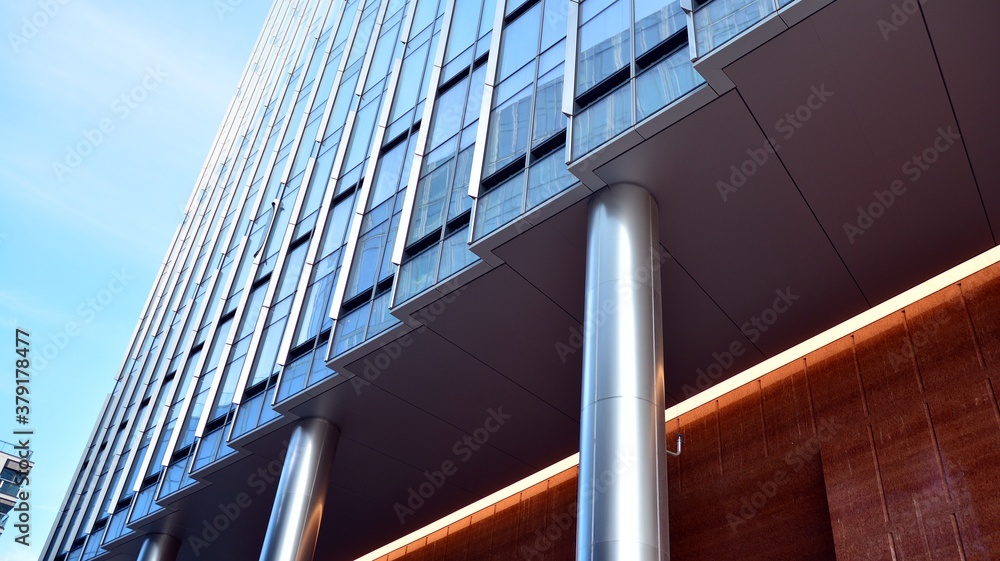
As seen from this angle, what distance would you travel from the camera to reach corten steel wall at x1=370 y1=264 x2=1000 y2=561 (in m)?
13.2

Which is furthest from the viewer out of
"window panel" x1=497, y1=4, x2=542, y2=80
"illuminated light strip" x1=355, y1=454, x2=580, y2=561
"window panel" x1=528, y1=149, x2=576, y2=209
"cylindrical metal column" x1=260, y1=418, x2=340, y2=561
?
"illuminated light strip" x1=355, y1=454, x2=580, y2=561

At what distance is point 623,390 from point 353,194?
12438 millimetres

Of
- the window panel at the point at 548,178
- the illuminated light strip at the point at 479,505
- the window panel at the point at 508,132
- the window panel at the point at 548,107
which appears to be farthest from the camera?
the illuminated light strip at the point at 479,505

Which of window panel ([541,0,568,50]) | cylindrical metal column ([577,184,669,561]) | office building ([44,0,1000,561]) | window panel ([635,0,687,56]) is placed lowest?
cylindrical metal column ([577,184,669,561])

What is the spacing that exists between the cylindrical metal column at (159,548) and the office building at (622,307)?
0.28 feet

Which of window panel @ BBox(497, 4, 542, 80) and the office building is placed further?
window panel @ BBox(497, 4, 542, 80)

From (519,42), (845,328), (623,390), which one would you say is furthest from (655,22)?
(845,328)

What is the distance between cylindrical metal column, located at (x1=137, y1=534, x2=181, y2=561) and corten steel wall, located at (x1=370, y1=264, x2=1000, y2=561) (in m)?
15.0

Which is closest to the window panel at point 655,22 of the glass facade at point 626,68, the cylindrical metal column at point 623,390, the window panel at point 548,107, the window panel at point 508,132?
the glass facade at point 626,68

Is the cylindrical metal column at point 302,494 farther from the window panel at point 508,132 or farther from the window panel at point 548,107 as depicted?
the window panel at point 548,107

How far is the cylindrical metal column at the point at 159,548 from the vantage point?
23.2 m

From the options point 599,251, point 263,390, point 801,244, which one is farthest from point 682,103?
point 263,390

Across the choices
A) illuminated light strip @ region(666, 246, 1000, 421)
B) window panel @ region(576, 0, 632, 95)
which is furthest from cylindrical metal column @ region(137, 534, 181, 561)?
window panel @ region(576, 0, 632, 95)

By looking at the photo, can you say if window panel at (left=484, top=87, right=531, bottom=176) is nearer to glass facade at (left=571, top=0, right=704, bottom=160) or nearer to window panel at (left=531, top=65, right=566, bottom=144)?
window panel at (left=531, top=65, right=566, bottom=144)
